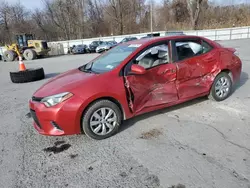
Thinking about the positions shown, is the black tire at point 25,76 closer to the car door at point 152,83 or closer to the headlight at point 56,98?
the headlight at point 56,98

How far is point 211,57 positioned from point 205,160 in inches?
94.2

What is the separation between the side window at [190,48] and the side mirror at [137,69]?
3.06 ft

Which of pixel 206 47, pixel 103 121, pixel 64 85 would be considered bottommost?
pixel 103 121

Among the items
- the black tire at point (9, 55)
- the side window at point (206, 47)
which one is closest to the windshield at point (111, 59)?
the side window at point (206, 47)

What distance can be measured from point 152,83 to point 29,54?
20.6 metres

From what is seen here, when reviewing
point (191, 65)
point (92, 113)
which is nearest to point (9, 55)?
point (92, 113)

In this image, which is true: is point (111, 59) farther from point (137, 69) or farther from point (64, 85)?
point (64, 85)

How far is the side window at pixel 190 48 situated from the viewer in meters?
3.82

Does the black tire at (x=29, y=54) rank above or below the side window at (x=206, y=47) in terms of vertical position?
below

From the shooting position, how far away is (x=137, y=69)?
323 centimetres

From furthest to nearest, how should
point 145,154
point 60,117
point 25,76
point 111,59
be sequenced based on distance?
point 25,76 < point 111,59 < point 60,117 < point 145,154

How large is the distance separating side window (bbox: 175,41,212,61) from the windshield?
2.75 ft

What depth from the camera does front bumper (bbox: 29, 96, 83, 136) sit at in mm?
2924

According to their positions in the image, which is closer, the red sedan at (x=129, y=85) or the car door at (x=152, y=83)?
the red sedan at (x=129, y=85)
